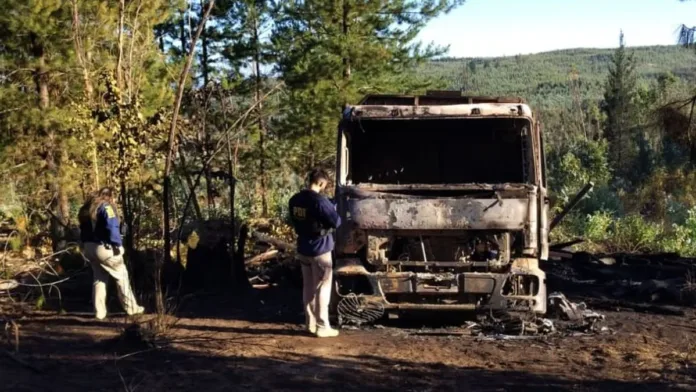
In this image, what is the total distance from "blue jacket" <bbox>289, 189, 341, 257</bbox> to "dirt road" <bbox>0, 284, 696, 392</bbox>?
0.95m

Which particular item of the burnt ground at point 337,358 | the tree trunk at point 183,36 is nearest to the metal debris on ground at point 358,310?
the burnt ground at point 337,358

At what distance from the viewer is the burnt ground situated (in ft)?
21.7

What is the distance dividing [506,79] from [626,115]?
6787 cm

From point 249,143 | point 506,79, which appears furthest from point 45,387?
point 506,79

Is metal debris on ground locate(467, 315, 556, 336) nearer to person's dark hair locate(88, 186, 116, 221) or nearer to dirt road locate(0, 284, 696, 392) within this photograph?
dirt road locate(0, 284, 696, 392)

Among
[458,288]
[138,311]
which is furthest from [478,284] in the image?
[138,311]

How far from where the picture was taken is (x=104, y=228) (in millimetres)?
9062

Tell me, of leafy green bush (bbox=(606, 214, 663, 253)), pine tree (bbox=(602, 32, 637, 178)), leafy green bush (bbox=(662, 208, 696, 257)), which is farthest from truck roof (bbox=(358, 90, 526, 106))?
pine tree (bbox=(602, 32, 637, 178))

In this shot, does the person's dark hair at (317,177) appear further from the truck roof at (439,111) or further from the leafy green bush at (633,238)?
the leafy green bush at (633,238)

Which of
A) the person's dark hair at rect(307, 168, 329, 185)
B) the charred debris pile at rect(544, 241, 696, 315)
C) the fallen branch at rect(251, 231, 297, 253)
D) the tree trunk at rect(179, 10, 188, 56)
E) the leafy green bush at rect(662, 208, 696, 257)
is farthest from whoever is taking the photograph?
the tree trunk at rect(179, 10, 188, 56)

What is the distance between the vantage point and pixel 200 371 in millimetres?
7012

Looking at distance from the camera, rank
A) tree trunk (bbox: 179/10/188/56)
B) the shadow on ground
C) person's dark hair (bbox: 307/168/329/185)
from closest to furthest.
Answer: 1. the shadow on ground
2. person's dark hair (bbox: 307/168/329/185)
3. tree trunk (bbox: 179/10/188/56)

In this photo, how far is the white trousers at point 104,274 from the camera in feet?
29.9

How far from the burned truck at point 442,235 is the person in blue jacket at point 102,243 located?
2539mm
